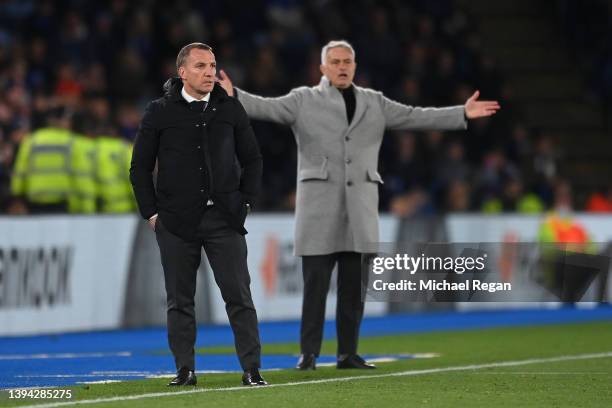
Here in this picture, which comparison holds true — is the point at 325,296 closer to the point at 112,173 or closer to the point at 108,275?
the point at 108,275

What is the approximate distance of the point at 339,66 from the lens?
12.9 m

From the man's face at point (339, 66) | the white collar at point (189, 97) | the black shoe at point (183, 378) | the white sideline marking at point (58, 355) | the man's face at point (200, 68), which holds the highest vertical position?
the man's face at point (339, 66)

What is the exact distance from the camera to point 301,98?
13.0 meters

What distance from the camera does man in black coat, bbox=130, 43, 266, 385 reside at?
11102 mm

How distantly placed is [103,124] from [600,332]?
6125 millimetres

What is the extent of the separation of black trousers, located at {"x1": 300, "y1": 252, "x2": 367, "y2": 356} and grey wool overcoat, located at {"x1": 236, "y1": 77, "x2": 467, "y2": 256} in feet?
0.43

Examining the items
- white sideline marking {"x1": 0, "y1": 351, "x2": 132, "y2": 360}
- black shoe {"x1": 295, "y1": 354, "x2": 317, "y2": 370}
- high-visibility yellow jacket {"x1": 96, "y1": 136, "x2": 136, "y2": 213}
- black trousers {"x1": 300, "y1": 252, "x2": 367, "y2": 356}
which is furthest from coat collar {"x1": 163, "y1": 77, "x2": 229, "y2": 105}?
high-visibility yellow jacket {"x1": 96, "y1": 136, "x2": 136, "y2": 213}

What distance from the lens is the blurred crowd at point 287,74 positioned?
2188 centimetres

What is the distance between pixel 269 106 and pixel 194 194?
1856mm

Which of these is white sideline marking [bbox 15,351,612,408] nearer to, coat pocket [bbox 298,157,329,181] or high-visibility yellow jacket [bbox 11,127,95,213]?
coat pocket [bbox 298,157,329,181]

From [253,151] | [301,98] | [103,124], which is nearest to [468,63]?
[103,124]

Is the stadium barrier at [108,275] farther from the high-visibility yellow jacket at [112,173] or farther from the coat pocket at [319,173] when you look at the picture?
the coat pocket at [319,173]

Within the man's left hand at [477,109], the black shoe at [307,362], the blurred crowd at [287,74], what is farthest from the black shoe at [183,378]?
the blurred crowd at [287,74]

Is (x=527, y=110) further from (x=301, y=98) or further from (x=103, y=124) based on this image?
(x=301, y=98)
